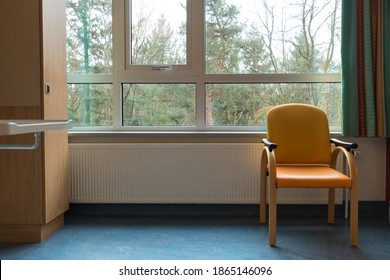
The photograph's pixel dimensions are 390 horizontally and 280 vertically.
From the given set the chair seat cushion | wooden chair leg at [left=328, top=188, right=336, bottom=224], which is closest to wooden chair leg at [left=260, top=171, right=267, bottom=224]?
the chair seat cushion

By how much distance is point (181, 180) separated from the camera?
312 cm

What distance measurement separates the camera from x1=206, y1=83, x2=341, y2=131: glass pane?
3.25 m

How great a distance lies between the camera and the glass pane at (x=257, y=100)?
10.6 feet

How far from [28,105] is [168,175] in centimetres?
117

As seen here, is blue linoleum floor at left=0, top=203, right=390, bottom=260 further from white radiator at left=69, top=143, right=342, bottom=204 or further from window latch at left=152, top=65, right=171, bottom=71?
window latch at left=152, top=65, right=171, bottom=71

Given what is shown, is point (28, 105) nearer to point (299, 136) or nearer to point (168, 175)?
point (168, 175)

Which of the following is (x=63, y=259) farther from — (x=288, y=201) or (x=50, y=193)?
(x=288, y=201)

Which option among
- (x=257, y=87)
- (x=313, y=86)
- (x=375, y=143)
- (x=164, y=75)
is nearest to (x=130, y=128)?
(x=164, y=75)

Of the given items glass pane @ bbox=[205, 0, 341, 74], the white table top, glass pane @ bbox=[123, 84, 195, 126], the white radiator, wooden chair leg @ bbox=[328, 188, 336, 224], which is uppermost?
glass pane @ bbox=[205, 0, 341, 74]

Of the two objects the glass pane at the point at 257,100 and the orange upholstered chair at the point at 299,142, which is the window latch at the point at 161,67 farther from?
the orange upholstered chair at the point at 299,142

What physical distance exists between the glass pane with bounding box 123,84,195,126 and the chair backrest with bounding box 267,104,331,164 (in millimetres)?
745
